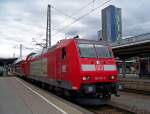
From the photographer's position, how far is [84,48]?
14688mm

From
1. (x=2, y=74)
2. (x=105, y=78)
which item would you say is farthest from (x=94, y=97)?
(x=2, y=74)

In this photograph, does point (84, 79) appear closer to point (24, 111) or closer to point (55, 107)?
point (55, 107)

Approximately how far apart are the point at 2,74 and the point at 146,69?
31331 mm

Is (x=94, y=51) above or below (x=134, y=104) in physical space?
above

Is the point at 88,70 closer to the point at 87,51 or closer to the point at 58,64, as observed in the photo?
the point at 87,51

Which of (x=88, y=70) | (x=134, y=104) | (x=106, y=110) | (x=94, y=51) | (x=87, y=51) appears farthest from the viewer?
(x=134, y=104)

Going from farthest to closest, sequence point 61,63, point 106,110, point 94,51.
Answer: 1. point 61,63
2. point 94,51
3. point 106,110

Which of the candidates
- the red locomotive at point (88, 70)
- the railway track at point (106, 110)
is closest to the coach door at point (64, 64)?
the red locomotive at point (88, 70)

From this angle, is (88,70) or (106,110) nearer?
(106,110)

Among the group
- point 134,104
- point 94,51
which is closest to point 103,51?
point 94,51

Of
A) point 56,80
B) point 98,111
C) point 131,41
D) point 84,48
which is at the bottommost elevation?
point 98,111

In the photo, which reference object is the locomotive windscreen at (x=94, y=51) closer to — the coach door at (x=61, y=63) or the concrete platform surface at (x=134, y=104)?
the coach door at (x=61, y=63)

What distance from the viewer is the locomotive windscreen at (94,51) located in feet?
47.5

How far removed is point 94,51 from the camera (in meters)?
14.8
